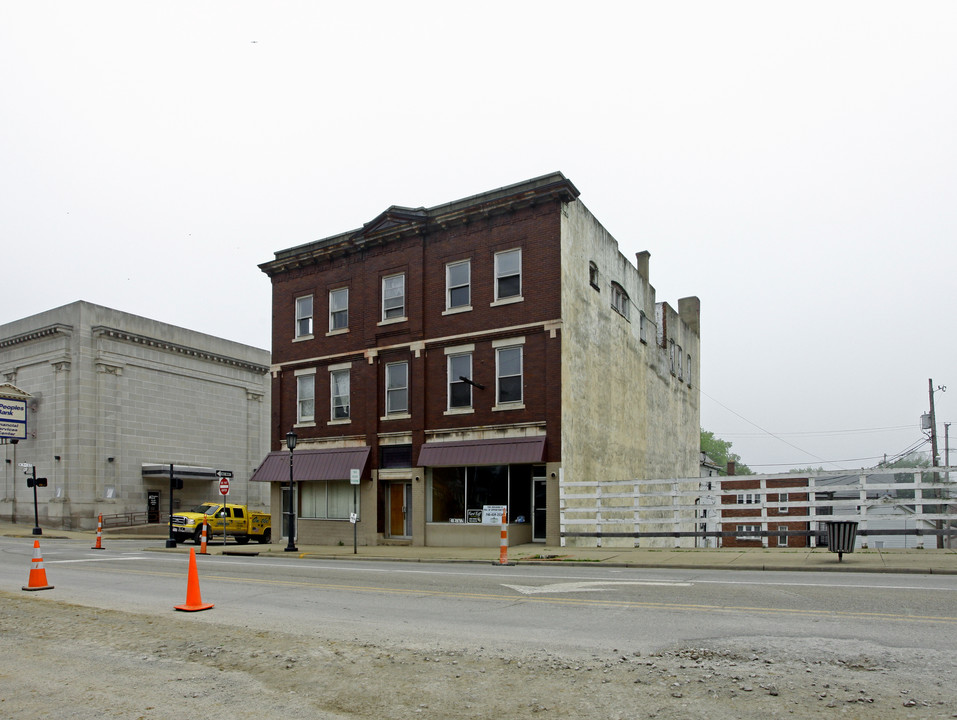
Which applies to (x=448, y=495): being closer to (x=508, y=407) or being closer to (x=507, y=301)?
(x=508, y=407)

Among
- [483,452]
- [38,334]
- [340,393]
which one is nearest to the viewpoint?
[483,452]

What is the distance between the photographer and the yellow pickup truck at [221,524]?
33.6 meters

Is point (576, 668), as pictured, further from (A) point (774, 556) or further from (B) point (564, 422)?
(B) point (564, 422)

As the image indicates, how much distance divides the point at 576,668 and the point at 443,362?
69.7ft

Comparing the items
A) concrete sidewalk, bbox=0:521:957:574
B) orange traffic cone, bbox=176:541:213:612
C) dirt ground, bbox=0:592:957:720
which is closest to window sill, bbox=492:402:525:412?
concrete sidewalk, bbox=0:521:957:574

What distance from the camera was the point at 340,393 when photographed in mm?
31391

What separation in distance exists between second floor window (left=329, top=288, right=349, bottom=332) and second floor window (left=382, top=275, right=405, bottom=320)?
2014mm

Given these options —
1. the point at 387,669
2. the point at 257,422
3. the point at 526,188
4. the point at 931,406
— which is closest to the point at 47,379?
the point at 257,422

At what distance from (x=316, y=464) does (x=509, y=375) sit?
9000 mm

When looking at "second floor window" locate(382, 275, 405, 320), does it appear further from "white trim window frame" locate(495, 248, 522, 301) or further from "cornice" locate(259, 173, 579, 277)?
"white trim window frame" locate(495, 248, 522, 301)

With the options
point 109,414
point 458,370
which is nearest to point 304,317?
point 458,370

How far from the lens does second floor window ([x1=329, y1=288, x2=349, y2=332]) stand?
3161cm

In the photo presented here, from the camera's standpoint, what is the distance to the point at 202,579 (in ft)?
53.2

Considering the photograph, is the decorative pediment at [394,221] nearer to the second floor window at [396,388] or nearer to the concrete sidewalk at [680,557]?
the second floor window at [396,388]
